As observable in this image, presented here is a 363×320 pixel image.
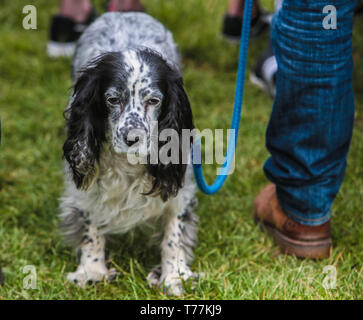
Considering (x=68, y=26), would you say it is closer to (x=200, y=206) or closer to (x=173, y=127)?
(x=200, y=206)

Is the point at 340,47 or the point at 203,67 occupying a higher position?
the point at 340,47

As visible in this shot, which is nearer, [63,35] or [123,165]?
[123,165]

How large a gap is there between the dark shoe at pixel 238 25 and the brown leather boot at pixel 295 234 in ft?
9.40

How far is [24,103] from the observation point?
450 cm

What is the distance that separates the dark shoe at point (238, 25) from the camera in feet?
18.1

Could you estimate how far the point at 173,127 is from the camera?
2496mm

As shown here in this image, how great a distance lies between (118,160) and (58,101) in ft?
7.03

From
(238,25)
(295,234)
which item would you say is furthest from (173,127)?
(238,25)

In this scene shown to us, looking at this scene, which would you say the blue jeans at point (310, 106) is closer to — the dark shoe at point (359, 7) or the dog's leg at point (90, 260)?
the dog's leg at point (90, 260)

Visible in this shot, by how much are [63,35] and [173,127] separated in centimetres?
312

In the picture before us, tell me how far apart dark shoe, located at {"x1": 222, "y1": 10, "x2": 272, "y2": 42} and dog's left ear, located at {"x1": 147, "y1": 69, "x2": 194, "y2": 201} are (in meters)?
3.14

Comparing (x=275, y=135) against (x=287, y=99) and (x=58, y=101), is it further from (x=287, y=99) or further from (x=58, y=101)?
(x=58, y=101)
